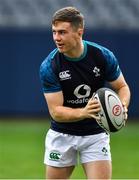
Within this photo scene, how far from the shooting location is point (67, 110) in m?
8.14

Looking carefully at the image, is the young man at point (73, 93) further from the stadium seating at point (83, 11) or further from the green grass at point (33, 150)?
the stadium seating at point (83, 11)

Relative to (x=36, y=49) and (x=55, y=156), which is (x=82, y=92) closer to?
(x=55, y=156)

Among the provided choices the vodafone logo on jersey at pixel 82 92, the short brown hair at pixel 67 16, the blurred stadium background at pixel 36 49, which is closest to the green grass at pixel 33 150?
the blurred stadium background at pixel 36 49

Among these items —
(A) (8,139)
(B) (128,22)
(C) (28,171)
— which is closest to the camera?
(C) (28,171)

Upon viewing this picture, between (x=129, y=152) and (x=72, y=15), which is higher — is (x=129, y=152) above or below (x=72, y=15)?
below

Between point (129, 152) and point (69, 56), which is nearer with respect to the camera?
point (69, 56)

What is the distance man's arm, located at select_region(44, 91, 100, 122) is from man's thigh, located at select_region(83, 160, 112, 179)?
0.51 metres

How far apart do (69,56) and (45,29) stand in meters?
12.6

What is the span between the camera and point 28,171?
1214cm

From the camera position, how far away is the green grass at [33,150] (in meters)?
12.0

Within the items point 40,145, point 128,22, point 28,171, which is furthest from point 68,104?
point 128,22

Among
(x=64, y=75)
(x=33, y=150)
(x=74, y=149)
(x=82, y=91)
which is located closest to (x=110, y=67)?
(x=82, y=91)

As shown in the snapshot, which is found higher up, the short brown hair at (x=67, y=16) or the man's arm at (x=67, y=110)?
the short brown hair at (x=67, y=16)

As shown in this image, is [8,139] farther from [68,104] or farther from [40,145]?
[68,104]
